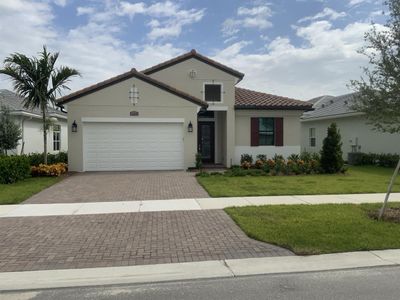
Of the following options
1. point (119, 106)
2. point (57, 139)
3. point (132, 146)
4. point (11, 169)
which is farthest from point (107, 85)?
point (57, 139)

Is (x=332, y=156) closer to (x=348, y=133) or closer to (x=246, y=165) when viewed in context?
(x=246, y=165)

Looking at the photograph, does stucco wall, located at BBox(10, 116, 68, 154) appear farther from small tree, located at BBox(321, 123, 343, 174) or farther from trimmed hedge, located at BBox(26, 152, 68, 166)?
small tree, located at BBox(321, 123, 343, 174)

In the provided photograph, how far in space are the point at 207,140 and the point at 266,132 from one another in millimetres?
3324

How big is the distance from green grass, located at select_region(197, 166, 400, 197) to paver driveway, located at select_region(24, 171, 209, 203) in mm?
713

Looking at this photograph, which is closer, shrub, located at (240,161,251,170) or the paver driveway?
the paver driveway

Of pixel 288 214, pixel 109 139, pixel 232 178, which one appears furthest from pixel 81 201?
pixel 109 139

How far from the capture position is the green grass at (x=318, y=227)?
6.54m

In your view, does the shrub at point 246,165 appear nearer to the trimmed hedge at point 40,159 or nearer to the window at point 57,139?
the trimmed hedge at point 40,159

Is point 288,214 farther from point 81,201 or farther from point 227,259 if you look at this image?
point 81,201

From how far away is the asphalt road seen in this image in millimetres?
4703

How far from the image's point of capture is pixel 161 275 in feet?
17.7

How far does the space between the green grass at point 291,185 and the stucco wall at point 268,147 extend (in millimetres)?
4903

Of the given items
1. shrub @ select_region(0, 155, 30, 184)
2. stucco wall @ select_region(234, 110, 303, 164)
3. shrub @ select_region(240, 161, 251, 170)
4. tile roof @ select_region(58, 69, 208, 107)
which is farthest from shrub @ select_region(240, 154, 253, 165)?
shrub @ select_region(0, 155, 30, 184)

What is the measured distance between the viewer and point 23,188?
42.3 ft
